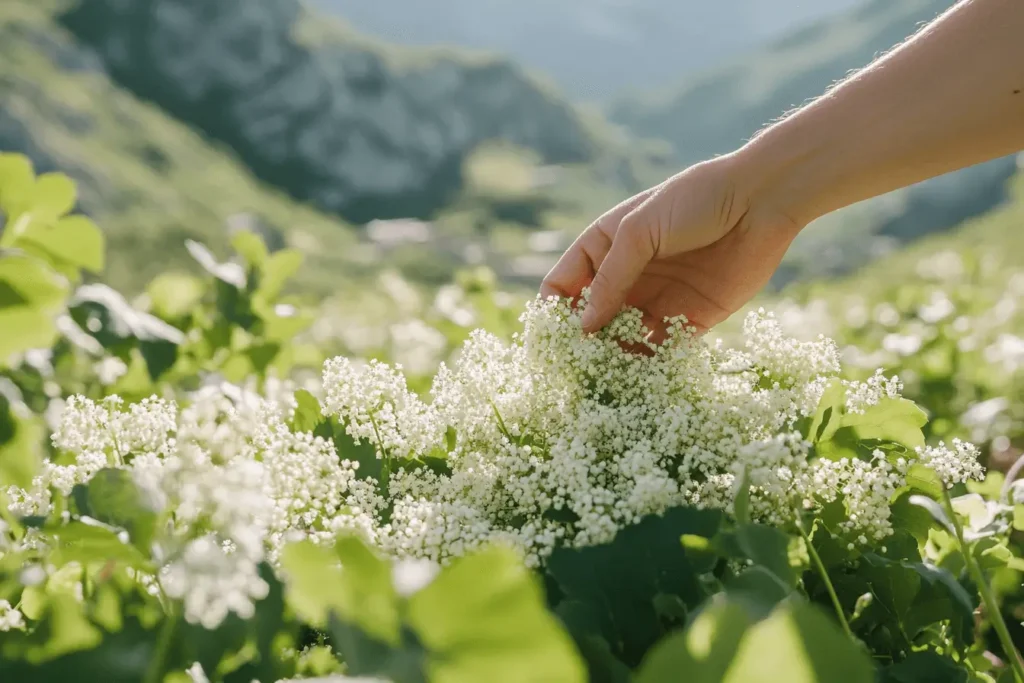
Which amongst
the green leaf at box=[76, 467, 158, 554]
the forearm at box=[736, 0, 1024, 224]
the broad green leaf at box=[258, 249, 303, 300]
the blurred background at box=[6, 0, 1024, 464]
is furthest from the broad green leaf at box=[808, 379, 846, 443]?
the blurred background at box=[6, 0, 1024, 464]

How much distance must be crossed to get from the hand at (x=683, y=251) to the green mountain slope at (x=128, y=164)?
68.3m

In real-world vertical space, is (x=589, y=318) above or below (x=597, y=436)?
above

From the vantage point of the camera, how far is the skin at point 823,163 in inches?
64.7

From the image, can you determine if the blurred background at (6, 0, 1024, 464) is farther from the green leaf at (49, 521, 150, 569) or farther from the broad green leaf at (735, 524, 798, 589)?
the broad green leaf at (735, 524, 798, 589)

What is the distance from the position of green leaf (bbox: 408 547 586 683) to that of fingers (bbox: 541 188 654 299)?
1.49 meters

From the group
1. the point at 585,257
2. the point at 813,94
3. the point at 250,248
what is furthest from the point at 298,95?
the point at 585,257

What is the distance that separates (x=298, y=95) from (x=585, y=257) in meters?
117

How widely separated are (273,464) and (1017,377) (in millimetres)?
2877

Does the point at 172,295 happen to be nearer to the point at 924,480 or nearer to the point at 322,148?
the point at 924,480

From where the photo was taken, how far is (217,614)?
754 millimetres

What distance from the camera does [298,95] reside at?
111 m

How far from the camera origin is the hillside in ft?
288

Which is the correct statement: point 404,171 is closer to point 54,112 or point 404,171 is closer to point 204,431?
point 54,112

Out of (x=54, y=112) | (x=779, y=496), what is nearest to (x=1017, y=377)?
(x=779, y=496)
